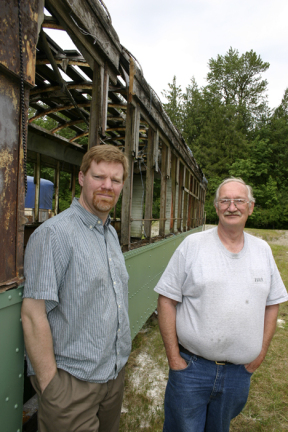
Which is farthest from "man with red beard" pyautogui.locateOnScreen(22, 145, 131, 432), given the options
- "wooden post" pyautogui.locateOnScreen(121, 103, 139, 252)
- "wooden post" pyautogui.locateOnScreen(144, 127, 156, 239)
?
"wooden post" pyautogui.locateOnScreen(144, 127, 156, 239)

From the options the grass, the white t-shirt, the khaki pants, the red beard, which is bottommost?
the grass

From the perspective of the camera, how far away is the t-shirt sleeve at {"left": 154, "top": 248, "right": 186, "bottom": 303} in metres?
2.02

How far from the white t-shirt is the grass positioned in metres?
1.60

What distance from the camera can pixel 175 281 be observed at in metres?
2.03

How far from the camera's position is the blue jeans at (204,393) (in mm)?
1955

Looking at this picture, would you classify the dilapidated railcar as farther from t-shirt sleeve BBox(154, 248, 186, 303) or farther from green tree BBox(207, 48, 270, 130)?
green tree BBox(207, 48, 270, 130)

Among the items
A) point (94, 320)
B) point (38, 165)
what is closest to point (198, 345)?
point (94, 320)

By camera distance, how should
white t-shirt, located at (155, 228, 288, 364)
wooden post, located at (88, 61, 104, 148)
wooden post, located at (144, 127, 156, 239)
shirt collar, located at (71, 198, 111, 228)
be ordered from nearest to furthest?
shirt collar, located at (71, 198, 111, 228)
white t-shirt, located at (155, 228, 288, 364)
wooden post, located at (88, 61, 104, 148)
wooden post, located at (144, 127, 156, 239)

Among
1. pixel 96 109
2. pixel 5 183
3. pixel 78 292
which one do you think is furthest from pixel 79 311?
pixel 96 109

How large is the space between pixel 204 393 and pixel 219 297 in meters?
0.64

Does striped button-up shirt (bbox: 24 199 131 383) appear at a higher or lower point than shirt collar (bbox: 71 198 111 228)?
lower

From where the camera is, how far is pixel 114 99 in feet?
14.4

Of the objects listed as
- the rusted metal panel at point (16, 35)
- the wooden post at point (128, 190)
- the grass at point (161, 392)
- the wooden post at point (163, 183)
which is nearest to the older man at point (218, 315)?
the grass at point (161, 392)

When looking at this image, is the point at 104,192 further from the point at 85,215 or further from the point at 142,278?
the point at 142,278
